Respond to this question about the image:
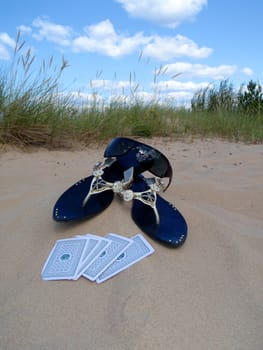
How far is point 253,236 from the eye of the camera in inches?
51.9

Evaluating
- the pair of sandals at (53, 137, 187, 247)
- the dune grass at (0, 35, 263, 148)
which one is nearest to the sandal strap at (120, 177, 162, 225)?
the pair of sandals at (53, 137, 187, 247)

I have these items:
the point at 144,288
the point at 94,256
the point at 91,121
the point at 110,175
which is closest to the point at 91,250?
the point at 94,256

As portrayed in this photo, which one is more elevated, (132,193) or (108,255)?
(132,193)

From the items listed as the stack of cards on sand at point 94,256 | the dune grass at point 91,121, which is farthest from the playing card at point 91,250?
the dune grass at point 91,121

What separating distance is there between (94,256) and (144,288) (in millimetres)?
222

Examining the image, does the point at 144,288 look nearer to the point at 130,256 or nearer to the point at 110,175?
the point at 130,256

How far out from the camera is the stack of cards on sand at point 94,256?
1.04 metres

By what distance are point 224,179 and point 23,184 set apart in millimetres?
1217

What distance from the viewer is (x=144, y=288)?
38.0 inches

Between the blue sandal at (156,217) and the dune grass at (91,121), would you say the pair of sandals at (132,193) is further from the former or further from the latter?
the dune grass at (91,121)

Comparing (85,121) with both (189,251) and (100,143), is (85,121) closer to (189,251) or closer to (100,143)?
(100,143)

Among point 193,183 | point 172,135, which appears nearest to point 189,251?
point 193,183

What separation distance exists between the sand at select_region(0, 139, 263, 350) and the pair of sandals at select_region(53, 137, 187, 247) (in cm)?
4

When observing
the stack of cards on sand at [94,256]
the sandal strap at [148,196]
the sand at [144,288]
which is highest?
the sandal strap at [148,196]
